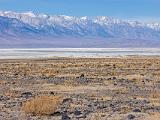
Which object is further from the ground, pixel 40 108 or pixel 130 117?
pixel 40 108

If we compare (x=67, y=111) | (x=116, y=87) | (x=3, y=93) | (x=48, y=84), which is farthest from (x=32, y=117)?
(x=48, y=84)

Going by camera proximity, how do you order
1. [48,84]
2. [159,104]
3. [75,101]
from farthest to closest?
[48,84], [75,101], [159,104]

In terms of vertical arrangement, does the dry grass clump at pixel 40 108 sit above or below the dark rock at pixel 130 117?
above

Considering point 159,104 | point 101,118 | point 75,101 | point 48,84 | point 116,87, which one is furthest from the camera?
point 48,84

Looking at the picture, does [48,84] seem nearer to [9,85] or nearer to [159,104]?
[9,85]

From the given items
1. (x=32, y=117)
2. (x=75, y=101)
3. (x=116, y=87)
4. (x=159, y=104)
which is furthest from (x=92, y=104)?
(x=116, y=87)

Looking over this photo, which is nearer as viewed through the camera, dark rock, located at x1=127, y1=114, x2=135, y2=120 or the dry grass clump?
dark rock, located at x1=127, y1=114, x2=135, y2=120

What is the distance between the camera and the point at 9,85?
2953 centimetres

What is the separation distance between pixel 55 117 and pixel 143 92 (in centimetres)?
987

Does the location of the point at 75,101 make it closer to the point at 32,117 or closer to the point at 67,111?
the point at 67,111

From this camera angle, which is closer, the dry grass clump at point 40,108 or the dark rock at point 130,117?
the dark rock at point 130,117

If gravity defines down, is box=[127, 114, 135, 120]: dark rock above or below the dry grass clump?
below

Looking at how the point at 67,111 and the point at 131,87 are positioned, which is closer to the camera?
the point at 67,111

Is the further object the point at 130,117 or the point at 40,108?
the point at 40,108
